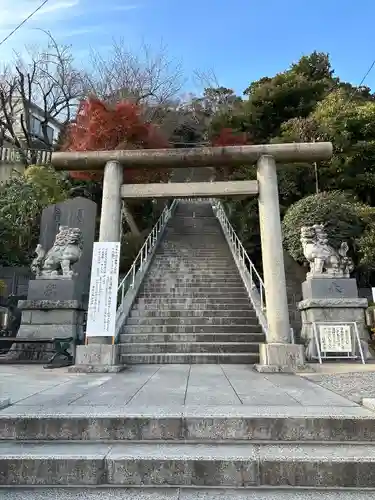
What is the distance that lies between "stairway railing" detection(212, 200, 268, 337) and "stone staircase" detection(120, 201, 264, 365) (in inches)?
9.5

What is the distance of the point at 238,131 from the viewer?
1919cm

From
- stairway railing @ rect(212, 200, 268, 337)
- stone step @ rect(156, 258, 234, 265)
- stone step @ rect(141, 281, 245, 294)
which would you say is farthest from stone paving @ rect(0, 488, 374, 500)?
stone step @ rect(156, 258, 234, 265)

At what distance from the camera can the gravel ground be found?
4416 millimetres

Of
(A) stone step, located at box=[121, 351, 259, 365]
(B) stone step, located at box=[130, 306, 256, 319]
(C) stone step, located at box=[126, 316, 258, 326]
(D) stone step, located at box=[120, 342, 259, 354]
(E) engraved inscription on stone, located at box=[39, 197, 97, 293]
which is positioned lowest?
(A) stone step, located at box=[121, 351, 259, 365]

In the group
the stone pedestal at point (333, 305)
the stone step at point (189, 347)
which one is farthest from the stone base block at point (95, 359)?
the stone pedestal at point (333, 305)

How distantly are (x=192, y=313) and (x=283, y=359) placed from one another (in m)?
3.38

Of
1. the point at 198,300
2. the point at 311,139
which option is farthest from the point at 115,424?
the point at 311,139

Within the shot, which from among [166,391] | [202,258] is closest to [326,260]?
[202,258]

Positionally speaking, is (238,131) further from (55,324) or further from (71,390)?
(71,390)

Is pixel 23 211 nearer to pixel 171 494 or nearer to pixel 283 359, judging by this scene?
pixel 283 359

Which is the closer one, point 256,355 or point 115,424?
point 115,424

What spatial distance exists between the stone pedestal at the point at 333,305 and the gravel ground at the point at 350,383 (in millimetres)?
2622

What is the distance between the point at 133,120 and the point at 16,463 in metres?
13.1

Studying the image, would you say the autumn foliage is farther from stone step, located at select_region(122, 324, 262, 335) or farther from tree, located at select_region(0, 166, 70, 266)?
stone step, located at select_region(122, 324, 262, 335)
